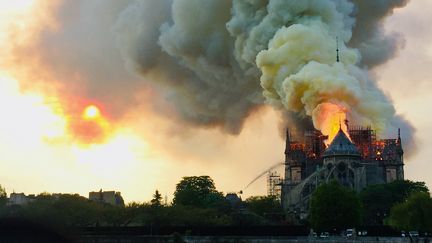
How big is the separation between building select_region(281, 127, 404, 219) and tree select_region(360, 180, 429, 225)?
5.72 metres

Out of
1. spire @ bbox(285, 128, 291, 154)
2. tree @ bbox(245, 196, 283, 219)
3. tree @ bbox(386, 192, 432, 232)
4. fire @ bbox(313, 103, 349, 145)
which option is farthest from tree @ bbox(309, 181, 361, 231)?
spire @ bbox(285, 128, 291, 154)

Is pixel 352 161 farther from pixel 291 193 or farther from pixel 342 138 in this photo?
pixel 291 193

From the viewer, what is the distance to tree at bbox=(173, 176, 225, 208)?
97938 millimetres

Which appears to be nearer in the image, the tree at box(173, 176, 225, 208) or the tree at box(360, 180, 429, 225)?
the tree at box(360, 180, 429, 225)

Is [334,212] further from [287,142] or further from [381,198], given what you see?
[287,142]

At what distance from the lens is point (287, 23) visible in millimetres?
81062

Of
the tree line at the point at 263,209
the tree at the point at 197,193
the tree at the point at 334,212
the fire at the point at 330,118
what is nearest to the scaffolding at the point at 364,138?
the fire at the point at 330,118

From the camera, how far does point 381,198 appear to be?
8344 cm

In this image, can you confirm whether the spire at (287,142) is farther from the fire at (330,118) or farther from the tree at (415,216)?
the tree at (415,216)

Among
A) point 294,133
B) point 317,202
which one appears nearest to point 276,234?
point 317,202

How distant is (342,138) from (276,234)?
95.0 feet

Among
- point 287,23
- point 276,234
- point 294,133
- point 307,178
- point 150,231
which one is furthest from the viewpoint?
point 294,133

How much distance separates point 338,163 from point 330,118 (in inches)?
356

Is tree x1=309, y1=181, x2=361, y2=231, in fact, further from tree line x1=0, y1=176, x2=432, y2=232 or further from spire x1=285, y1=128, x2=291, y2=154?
spire x1=285, y1=128, x2=291, y2=154
